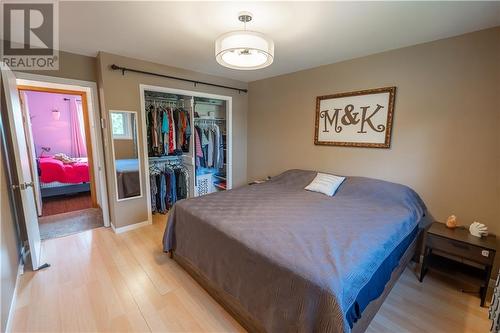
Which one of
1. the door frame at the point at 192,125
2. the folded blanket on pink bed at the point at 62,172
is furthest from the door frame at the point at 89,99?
the folded blanket on pink bed at the point at 62,172

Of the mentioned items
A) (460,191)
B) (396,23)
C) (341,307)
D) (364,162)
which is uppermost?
(396,23)

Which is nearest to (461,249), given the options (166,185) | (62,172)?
(166,185)

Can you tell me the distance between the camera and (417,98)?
234 cm

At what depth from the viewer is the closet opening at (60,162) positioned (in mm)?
3295

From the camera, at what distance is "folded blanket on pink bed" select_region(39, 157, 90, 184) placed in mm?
4317

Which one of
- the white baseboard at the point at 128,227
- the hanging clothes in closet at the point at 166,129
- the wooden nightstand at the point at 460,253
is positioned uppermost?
the hanging clothes in closet at the point at 166,129

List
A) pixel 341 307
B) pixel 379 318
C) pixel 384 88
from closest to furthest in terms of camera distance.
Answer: pixel 341 307
pixel 379 318
pixel 384 88

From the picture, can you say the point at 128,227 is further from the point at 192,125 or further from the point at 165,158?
the point at 192,125

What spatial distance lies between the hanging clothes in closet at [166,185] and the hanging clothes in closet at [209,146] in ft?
1.26

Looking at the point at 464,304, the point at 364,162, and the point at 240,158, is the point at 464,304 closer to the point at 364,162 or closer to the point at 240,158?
the point at 364,162

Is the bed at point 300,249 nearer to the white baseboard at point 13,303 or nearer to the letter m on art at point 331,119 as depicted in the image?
the letter m on art at point 331,119

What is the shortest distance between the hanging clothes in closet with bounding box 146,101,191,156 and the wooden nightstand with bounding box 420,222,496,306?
11.2 ft

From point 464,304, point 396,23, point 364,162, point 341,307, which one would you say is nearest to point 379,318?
point 464,304

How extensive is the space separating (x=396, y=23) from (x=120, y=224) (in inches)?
149
